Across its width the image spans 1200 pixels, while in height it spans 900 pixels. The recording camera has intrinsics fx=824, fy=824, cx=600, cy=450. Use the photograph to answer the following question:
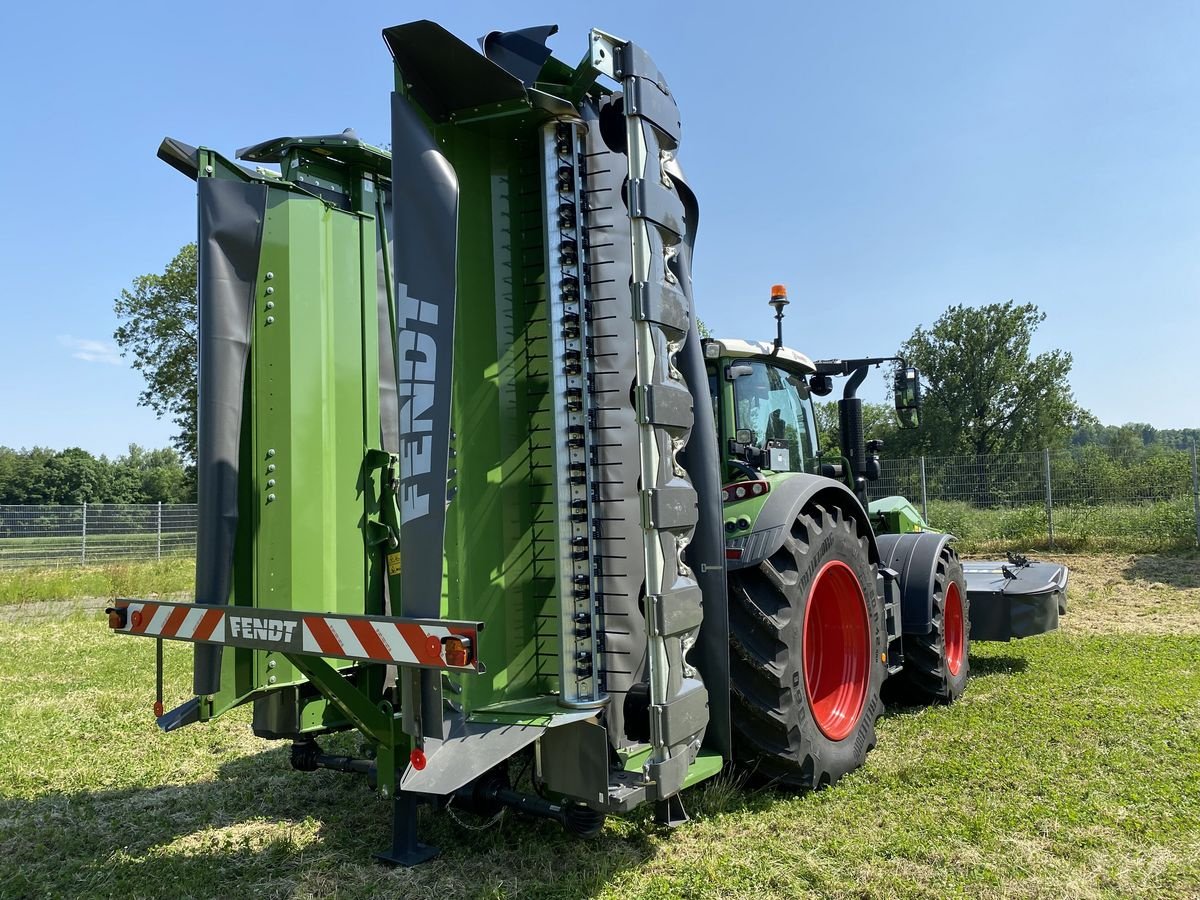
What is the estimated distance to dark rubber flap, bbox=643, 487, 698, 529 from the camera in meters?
2.72

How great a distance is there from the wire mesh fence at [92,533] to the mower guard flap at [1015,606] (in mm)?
14875

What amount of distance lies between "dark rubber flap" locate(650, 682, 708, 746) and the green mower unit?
0.04 feet

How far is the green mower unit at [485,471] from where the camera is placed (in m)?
2.65

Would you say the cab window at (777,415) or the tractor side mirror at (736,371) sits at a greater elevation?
the tractor side mirror at (736,371)

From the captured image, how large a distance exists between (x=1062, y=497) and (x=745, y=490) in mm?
12963

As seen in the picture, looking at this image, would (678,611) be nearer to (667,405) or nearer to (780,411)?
(667,405)

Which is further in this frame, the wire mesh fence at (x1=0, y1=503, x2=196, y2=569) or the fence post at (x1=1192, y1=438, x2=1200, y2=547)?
the wire mesh fence at (x1=0, y1=503, x2=196, y2=569)

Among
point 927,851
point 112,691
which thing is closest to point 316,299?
point 927,851

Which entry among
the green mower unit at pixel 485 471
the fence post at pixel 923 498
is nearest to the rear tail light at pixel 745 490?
the green mower unit at pixel 485 471

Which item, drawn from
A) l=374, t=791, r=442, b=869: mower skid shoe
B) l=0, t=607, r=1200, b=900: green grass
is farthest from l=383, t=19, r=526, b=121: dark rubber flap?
l=0, t=607, r=1200, b=900: green grass

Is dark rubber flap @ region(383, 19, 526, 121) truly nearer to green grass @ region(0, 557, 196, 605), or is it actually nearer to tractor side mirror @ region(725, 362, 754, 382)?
tractor side mirror @ region(725, 362, 754, 382)

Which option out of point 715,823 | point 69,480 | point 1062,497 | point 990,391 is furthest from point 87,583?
point 69,480

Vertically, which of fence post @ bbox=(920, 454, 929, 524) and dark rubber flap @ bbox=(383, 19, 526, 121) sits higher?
dark rubber flap @ bbox=(383, 19, 526, 121)

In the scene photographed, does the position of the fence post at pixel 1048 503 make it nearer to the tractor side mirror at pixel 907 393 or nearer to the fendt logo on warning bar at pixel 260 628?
the tractor side mirror at pixel 907 393
